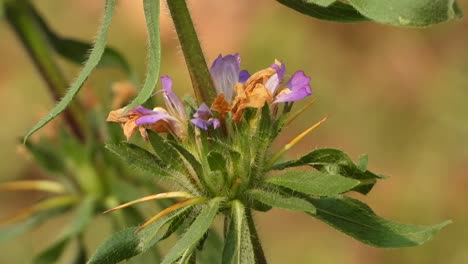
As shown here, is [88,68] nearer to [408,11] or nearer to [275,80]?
[275,80]

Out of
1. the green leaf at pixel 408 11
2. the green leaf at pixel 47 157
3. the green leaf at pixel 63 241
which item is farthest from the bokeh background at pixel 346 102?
the green leaf at pixel 408 11

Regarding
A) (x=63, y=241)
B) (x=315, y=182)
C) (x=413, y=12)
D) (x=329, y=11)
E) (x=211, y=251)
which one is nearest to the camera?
(x=413, y=12)

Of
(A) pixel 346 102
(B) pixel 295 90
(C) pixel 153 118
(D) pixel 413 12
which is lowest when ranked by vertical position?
(C) pixel 153 118

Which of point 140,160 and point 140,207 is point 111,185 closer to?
point 140,207

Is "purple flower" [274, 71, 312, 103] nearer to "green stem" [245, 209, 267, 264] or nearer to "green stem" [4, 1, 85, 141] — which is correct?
"green stem" [245, 209, 267, 264]

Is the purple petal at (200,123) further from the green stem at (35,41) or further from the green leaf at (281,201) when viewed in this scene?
the green stem at (35,41)

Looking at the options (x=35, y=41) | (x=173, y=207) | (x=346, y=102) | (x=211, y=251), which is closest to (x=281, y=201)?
(x=173, y=207)

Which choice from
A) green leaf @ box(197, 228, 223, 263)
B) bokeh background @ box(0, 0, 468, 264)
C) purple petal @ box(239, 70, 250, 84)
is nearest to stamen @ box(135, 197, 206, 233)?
purple petal @ box(239, 70, 250, 84)
